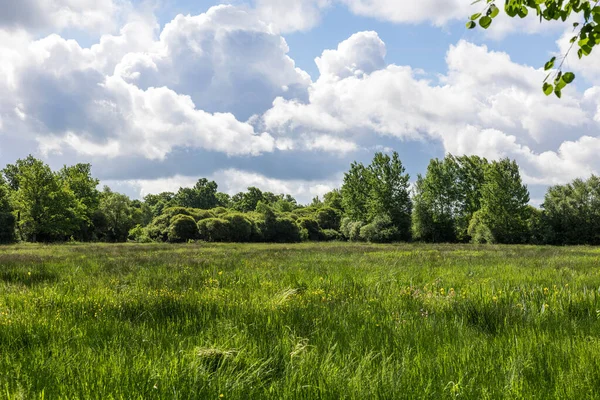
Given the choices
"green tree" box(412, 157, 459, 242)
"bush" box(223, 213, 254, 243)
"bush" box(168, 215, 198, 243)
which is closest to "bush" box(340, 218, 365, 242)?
"green tree" box(412, 157, 459, 242)

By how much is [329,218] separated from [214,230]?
112 ft

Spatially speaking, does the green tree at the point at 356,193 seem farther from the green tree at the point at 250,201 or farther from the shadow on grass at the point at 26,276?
the shadow on grass at the point at 26,276

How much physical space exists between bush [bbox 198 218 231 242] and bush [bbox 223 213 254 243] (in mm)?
747

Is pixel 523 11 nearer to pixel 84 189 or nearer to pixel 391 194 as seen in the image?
pixel 391 194

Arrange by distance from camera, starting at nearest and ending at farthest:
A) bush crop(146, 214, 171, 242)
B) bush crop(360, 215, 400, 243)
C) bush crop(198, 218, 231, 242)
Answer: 1. bush crop(198, 218, 231, 242)
2. bush crop(146, 214, 171, 242)
3. bush crop(360, 215, 400, 243)

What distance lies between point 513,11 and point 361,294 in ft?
14.9

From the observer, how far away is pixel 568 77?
2.62 metres

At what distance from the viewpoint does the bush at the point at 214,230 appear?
48562mm

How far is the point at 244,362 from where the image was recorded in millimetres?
3082

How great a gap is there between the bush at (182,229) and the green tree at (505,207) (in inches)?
1604

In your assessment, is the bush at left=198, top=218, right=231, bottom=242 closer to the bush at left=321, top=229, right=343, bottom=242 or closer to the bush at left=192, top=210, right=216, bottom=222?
the bush at left=192, top=210, right=216, bottom=222

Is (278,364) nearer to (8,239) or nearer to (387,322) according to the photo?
(387,322)

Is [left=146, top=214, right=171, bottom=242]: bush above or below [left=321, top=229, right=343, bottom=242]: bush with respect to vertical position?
above

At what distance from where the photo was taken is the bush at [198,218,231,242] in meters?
48.6
